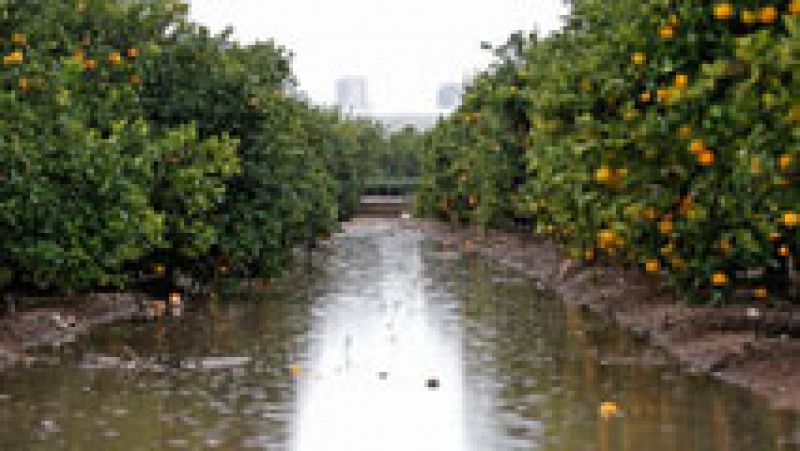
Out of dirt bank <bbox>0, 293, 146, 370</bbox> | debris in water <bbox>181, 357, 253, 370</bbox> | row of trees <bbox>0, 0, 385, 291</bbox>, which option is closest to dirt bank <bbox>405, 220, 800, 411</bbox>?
debris in water <bbox>181, 357, 253, 370</bbox>

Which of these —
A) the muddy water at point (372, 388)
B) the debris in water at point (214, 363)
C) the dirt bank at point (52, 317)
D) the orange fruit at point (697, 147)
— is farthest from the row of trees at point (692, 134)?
the dirt bank at point (52, 317)

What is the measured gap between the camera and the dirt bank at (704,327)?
13867mm

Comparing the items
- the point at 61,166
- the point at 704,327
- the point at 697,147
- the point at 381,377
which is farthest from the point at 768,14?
the point at 61,166

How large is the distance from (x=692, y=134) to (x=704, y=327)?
396 centimetres

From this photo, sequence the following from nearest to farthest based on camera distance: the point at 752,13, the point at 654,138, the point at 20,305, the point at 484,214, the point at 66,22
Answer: the point at 752,13
the point at 654,138
the point at 20,305
the point at 66,22
the point at 484,214

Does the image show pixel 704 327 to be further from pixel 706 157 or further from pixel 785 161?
pixel 785 161

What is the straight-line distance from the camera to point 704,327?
1673 centimetres

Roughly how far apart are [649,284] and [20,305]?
9.48 m

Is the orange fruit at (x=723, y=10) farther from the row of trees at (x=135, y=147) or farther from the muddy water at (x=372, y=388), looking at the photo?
the row of trees at (x=135, y=147)

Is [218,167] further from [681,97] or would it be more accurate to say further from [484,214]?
[484,214]

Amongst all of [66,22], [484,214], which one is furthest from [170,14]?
[484,214]

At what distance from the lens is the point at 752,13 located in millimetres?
13008

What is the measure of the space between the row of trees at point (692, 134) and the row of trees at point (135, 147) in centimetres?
570

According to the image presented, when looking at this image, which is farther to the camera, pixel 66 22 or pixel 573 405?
pixel 66 22
